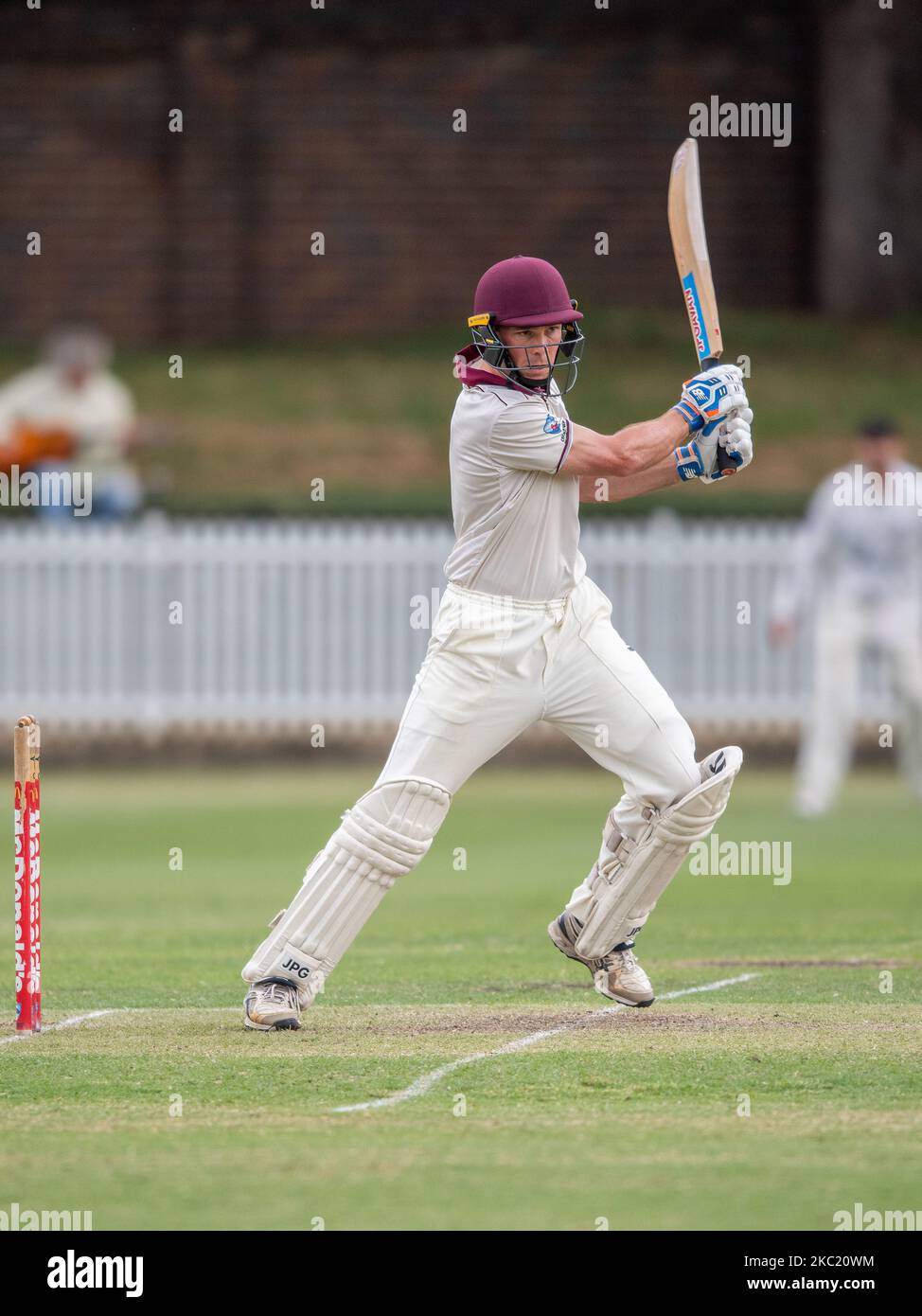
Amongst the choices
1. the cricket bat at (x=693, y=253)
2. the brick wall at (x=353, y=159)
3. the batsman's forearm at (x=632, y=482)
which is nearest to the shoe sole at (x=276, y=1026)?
the batsman's forearm at (x=632, y=482)

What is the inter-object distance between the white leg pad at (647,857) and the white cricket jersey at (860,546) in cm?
660

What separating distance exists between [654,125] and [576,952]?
19155 mm

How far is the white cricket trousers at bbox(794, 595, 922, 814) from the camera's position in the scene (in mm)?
13805

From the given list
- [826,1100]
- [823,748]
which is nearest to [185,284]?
[823,748]

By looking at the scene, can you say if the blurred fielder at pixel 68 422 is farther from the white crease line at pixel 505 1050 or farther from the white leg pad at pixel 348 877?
the white leg pad at pixel 348 877

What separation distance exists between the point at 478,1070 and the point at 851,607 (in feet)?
27.3

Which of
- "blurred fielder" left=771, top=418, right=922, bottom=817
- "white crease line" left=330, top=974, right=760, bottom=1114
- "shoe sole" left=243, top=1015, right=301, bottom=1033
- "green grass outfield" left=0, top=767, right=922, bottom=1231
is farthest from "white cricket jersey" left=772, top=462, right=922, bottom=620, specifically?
"shoe sole" left=243, top=1015, right=301, bottom=1033

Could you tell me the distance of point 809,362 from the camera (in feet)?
77.6

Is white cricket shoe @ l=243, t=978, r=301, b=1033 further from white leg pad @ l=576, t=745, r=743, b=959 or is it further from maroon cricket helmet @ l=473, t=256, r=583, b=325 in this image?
maroon cricket helmet @ l=473, t=256, r=583, b=325

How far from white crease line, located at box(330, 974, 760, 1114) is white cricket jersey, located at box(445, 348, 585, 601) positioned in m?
1.32

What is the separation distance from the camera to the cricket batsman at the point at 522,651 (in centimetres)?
653

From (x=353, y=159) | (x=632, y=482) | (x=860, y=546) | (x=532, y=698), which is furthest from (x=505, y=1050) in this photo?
(x=353, y=159)

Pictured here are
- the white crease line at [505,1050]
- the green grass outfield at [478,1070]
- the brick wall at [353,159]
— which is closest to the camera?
the green grass outfield at [478,1070]

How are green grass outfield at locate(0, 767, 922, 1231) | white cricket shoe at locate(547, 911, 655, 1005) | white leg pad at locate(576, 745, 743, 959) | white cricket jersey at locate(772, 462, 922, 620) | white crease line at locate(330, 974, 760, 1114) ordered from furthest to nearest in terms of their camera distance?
white cricket jersey at locate(772, 462, 922, 620) < white cricket shoe at locate(547, 911, 655, 1005) < white leg pad at locate(576, 745, 743, 959) < white crease line at locate(330, 974, 760, 1114) < green grass outfield at locate(0, 767, 922, 1231)
